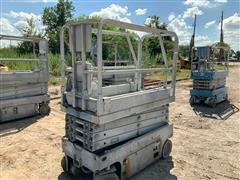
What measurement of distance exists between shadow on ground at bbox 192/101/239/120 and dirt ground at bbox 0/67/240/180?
0.72 ft

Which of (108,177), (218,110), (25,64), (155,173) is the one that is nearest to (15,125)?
(108,177)

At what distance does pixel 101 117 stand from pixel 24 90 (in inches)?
153

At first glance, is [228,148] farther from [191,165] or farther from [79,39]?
[79,39]

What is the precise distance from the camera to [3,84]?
553 cm

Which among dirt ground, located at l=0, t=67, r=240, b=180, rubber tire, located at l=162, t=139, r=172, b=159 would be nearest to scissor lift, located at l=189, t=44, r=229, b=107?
dirt ground, located at l=0, t=67, r=240, b=180

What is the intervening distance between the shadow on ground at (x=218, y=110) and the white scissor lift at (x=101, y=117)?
367 cm

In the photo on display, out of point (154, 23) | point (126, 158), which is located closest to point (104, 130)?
point (126, 158)

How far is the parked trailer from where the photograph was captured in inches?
219

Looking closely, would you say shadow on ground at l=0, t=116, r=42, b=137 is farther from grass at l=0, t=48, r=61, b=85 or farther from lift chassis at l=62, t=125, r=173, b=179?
grass at l=0, t=48, r=61, b=85

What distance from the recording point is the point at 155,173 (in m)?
3.46

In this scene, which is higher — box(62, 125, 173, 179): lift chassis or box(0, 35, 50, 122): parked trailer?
box(0, 35, 50, 122): parked trailer

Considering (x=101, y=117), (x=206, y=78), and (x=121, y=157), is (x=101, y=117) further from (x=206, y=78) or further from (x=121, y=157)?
(x=206, y=78)

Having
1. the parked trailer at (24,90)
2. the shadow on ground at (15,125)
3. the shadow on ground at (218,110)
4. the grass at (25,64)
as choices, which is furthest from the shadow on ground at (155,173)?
the grass at (25,64)

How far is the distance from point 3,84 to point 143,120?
12.2ft
